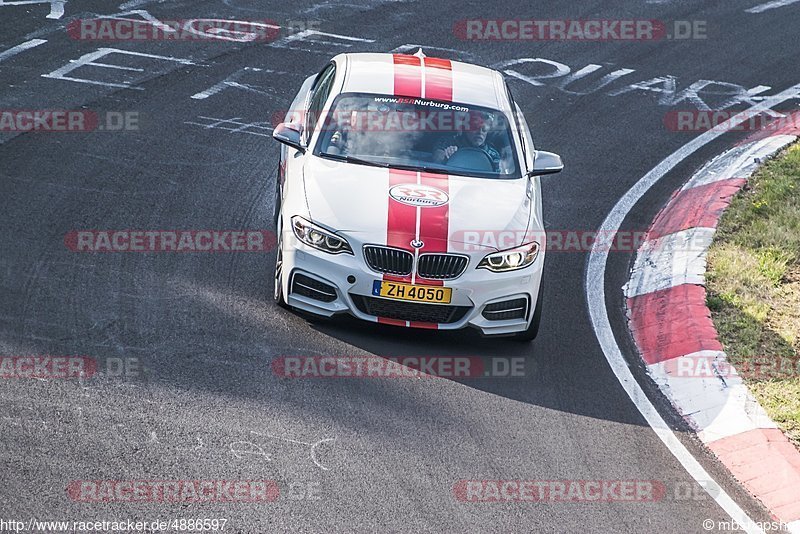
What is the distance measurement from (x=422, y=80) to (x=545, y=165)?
1.36 meters

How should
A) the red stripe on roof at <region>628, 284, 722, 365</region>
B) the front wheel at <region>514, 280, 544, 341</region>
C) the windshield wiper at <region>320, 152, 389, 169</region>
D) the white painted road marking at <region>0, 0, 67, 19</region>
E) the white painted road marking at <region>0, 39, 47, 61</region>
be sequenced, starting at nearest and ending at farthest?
the front wheel at <region>514, 280, 544, 341</region> → the red stripe on roof at <region>628, 284, 722, 365</region> → the windshield wiper at <region>320, 152, 389, 169</region> → the white painted road marking at <region>0, 39, 47, 61</region> → the white painted road marking at <region>0, 0, 67, 19</region>

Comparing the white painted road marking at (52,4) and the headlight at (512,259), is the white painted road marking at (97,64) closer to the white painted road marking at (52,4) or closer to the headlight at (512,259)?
the white painted road marking at (52,4)

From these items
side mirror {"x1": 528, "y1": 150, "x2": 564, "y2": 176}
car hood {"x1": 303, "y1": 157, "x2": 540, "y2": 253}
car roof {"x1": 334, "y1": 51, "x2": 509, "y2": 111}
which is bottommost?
car hood {"x1": 303, "y1": 157, "x2": 540, "y2": 253}

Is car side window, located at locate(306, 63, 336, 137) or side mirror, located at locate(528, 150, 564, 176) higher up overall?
car side window, located at locate(306, 63, 336, 137)

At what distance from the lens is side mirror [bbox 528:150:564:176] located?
350 inches

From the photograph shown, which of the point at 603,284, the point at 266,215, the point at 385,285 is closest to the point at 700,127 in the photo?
the point at 603,284

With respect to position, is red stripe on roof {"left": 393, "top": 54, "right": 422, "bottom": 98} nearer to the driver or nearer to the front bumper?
the driver

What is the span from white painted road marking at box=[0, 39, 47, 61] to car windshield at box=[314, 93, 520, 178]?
6.47 m

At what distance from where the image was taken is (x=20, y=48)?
1412 centimetres

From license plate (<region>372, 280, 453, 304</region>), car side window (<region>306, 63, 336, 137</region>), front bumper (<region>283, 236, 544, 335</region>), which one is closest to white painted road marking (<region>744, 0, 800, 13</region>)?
car side window (<region>306, 63, 336, 137</region>)

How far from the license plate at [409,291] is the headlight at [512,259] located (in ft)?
1.13

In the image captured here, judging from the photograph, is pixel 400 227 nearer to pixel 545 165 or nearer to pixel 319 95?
pixel 545 165

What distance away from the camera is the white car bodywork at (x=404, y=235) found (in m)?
7.95

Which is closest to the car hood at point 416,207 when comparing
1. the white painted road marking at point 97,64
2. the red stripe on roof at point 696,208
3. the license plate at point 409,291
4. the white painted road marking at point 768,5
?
the license plate at point 409,291
